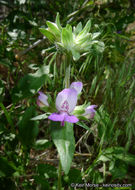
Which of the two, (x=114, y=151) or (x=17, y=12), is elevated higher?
(x=17, y=12)

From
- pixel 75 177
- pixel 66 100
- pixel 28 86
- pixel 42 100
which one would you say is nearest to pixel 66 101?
pixel 66 100

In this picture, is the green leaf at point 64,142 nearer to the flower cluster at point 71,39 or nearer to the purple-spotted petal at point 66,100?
the purple-spotted petal at point 66,100

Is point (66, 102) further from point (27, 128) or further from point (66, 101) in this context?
point (27, 128)

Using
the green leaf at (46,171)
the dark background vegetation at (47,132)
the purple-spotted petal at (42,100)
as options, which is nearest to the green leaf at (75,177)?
the dark background vegetation at (47,132)

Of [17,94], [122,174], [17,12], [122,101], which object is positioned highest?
[17,12]

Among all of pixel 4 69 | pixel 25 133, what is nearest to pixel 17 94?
pixel 25 133

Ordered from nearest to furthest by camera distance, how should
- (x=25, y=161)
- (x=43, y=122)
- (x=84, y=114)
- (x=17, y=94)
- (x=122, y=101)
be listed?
(x=84, y=114)
(x=17, y=94)
(x=25, y=161)
(x=122, y=101)
(x=43, y=122)

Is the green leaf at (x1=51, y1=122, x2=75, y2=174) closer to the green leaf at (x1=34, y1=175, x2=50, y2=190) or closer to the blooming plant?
the blooming plant

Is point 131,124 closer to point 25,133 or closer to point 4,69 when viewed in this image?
point 25,133
